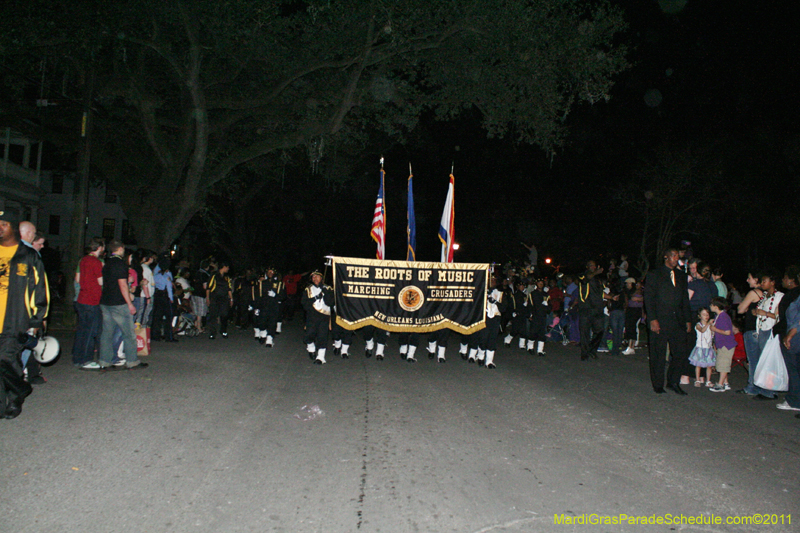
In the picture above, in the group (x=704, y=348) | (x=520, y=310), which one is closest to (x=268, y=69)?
(x=520, y=310)

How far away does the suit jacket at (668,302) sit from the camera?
8.77 meters

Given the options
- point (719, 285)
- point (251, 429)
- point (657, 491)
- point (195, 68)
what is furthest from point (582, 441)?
point (195, 68)

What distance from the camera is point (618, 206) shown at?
123 feet

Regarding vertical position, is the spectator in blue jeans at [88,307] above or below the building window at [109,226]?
below

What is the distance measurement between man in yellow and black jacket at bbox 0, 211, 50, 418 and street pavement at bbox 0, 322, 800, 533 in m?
0.31

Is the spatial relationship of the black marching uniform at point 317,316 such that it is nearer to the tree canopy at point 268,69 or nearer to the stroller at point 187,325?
the stroller at point 187,325

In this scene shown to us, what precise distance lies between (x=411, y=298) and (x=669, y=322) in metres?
4.54

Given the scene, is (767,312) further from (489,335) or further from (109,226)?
(109,226)

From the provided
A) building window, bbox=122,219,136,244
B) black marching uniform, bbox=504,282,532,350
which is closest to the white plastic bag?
black marching uniform, bbox=504,282,532,350

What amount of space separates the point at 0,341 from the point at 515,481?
4781mm

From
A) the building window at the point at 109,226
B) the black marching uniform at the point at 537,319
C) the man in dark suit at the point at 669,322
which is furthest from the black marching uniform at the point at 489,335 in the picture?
the building window at the point at 109,226

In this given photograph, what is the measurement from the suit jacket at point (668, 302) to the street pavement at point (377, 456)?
1.06 metres

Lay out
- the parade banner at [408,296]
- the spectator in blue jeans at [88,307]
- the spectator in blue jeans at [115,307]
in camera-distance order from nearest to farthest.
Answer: the spectator in blue jeans at [115,307] → the spectator in blue jeans at [88,307] → the parade banner at [408,296]

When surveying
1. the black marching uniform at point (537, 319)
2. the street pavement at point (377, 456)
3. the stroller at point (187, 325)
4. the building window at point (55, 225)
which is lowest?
the street pavement at point (377, 456)
